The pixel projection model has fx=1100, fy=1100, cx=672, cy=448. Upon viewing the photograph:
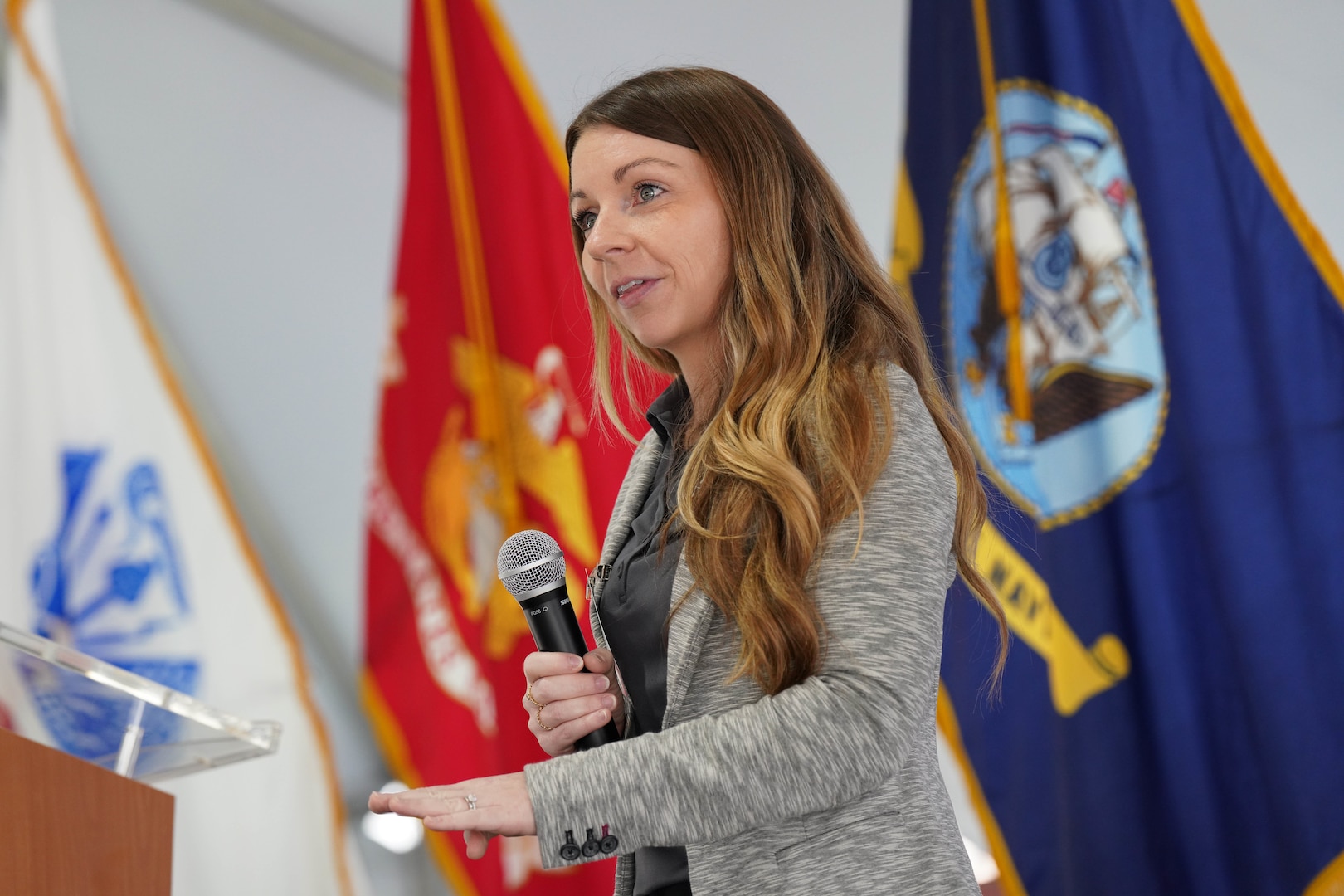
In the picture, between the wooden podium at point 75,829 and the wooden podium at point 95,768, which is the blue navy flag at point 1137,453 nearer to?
the wooden podium at point 95,768

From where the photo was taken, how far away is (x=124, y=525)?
299 centimetres

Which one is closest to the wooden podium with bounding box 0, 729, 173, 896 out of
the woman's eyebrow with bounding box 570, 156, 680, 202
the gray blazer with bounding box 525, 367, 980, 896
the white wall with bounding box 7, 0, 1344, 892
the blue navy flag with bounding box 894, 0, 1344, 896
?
the gray blazer with bounding box 525, 367, 980, 896

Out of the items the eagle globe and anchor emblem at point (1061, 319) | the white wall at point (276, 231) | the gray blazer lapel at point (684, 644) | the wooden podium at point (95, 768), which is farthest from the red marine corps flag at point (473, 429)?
the gray blazer lapel at point (684, 644)

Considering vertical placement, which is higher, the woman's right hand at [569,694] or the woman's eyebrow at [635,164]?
the woman's eyebrow at [635,164]

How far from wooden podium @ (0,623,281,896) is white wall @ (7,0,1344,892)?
1985mm

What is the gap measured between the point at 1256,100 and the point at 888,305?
143cm

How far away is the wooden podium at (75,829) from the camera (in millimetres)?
966

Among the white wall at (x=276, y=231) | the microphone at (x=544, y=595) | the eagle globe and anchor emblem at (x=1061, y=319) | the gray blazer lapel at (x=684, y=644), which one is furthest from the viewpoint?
the white wall at (x=276, y=231)

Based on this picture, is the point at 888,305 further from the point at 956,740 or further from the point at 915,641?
the point at 956,740

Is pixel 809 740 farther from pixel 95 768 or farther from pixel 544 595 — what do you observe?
pixel 95 768

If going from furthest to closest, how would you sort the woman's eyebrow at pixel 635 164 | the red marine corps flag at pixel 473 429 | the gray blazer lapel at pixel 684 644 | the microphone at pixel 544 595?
the red marine corps flag at pixel 473 429 < the woman's eyebrow at pixel 635 164 < the microphone at pixel 544 595 < the gray blazer lapel at pixel 684 644

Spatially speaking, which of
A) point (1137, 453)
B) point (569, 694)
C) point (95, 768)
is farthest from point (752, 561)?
point (1137, 453)

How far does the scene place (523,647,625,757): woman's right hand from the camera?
1016 millimetres

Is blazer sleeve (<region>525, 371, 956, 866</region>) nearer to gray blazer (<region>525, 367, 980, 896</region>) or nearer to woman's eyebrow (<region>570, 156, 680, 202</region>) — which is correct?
gray blazer (<region>525, 367, 980, 896</region>)
